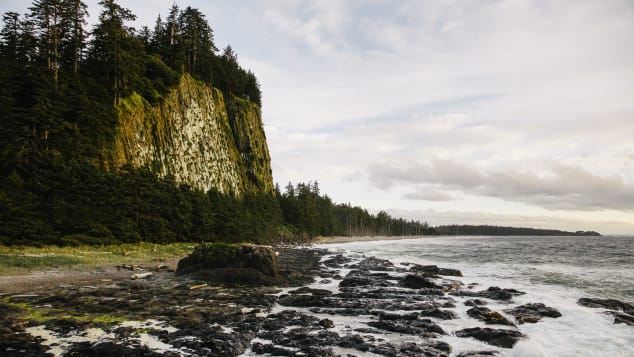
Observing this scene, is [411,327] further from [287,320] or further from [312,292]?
[312,292]

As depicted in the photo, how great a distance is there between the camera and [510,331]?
486 inches

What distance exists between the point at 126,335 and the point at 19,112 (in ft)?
118

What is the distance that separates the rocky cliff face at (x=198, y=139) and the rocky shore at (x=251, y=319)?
31308mm

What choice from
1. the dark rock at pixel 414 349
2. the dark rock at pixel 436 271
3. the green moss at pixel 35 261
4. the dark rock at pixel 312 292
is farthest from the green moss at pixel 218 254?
the dark rock at pixel 436 271

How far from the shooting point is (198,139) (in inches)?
2746

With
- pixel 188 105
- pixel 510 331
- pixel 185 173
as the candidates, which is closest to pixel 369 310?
pixel 510 331

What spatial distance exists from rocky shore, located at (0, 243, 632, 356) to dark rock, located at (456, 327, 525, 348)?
1.5 inches

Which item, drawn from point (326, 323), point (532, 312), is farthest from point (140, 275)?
point (532, 312)

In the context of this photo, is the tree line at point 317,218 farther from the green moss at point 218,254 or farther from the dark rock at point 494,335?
the dark rock at point 494,335

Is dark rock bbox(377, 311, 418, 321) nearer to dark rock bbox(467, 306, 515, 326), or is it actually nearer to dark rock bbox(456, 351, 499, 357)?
dark rock bbox(467, 306, 515, 326)

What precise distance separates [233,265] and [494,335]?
16.5 meters

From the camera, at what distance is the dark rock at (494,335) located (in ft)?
Result: 37.2

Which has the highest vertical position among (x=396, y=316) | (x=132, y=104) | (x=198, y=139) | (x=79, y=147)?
(x=132, y=104)

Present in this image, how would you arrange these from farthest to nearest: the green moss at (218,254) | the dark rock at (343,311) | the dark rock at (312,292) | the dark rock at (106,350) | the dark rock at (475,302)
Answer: the green moss at (218,254), the dark rock at (312,292), the dark rock at (475,302), the dark rock at (343,311), the dark rock at (106,350)
